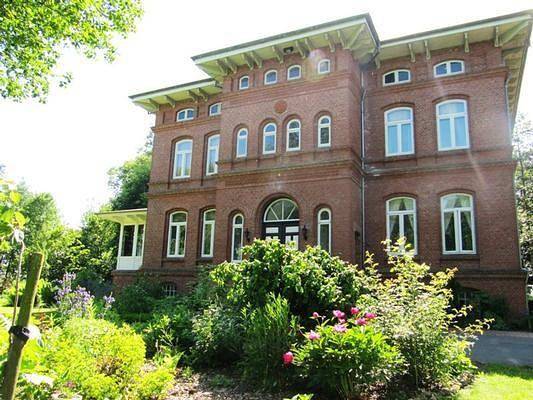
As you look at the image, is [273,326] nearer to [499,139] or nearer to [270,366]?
[270,366]

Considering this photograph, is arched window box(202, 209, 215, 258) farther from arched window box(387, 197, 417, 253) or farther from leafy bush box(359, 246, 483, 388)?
leafy bush box(359, 246, 483, 388)

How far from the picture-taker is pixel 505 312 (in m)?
13.0

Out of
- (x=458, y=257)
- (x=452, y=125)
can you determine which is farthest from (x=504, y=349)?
(x=452, y=125)

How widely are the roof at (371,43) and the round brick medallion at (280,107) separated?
5.85 ft

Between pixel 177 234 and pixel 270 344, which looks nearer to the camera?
pixel 270 344

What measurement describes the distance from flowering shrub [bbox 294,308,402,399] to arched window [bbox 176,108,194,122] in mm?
17297

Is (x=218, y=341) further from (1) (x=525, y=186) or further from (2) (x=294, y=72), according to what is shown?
(1) (x=525, y=186)

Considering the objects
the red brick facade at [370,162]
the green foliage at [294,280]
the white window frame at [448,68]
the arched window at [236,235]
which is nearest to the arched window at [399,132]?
the red brick facade at [370,162]

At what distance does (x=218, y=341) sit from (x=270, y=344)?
1.35m

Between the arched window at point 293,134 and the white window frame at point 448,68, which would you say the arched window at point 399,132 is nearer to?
the white window frame at point 448,68

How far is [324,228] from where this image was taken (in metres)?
15.0

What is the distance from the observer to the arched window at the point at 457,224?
47.5ft

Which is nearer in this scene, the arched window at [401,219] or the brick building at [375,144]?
the brick building at [375,144]

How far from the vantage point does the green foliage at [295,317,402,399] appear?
5199mm
